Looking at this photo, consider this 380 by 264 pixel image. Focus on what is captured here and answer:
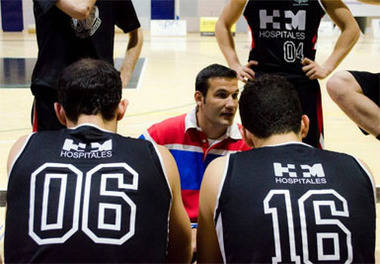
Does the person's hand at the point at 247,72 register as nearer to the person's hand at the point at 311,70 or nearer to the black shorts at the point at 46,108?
the person's hand at the point at 311,70

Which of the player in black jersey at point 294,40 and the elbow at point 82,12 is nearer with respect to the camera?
the elbow at point 82,12

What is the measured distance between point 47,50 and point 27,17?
20.7 meters

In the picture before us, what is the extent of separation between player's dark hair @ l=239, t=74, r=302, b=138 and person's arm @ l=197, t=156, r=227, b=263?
0.18m

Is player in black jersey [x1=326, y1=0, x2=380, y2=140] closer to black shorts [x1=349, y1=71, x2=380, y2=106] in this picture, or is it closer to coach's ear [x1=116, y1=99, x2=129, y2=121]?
black shorts [x1=349, y1=71, x2=380, y2=106]

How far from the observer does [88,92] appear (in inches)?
76.6

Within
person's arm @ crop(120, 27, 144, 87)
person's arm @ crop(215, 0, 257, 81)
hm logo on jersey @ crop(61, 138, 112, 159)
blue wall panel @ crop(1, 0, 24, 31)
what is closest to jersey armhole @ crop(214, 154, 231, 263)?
hm logo on jersey @ crop(61, 138, 112, 159)

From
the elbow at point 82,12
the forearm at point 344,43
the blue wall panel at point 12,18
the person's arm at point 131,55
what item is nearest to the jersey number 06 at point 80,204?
the elbow at point 82,12

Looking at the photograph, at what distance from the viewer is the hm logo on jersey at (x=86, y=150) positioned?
177cm

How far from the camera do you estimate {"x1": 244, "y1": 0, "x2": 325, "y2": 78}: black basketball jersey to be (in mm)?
3264

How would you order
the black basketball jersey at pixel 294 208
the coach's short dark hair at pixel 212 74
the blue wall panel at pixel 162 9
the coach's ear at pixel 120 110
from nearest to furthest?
the black basketball jersey at pixel 294 208 → the coach's ear at pixel 120 110 → the coach's short dark hair at pixel 212 74 → the blue wall panel at pixel 162 9

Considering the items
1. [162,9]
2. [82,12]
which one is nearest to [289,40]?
[82,12]


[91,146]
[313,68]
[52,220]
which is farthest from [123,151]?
[313,68]

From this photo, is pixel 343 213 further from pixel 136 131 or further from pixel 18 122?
pixel 18 122

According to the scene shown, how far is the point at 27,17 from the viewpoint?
22.2 meters
